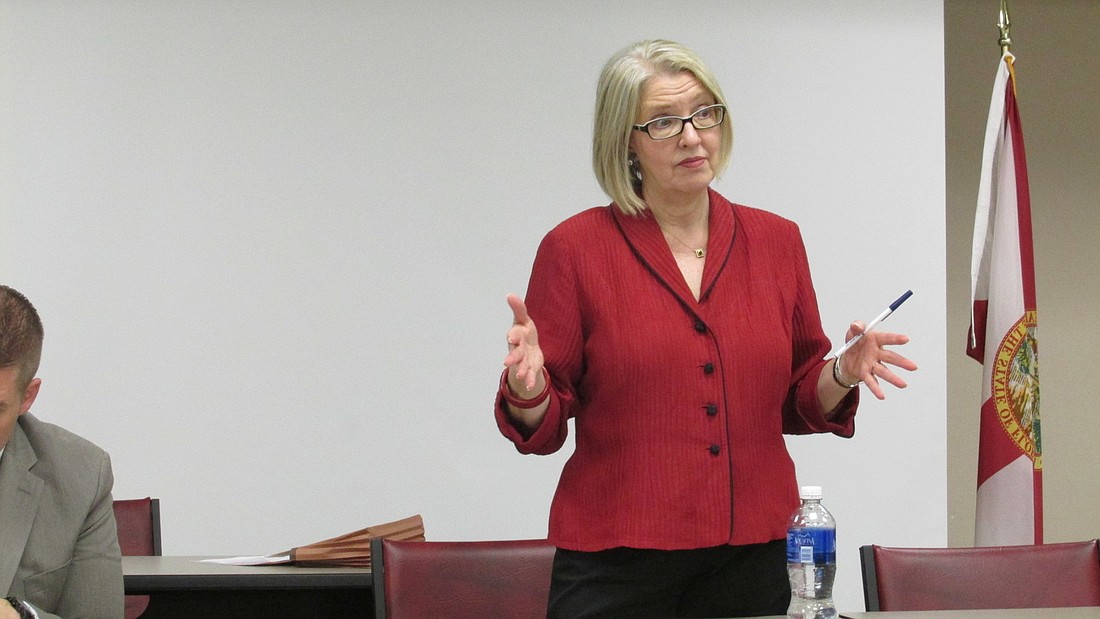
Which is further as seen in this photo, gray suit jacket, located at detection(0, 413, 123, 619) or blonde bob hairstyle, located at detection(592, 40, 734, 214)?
blonde bob hairstyle, located at detection(592, 40, 734, 214)

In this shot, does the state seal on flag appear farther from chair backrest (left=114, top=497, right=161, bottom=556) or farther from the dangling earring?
chair backrest (left=114, top=497, right=161, bottom=556)

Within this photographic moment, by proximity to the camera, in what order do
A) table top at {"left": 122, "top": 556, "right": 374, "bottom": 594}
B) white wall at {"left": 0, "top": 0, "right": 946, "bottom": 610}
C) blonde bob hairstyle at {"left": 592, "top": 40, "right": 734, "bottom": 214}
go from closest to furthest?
blonde bob hairstyle at {"left": 592, "top": 40, "right": 734, "bottom": 214} → table top at {"left": 122, "top": 556, "right": 374, "bottom": 594} → white wall at {"left": 0, "top": 0, "right": 946, "bottom": 610}

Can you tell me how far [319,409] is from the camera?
3875 mm

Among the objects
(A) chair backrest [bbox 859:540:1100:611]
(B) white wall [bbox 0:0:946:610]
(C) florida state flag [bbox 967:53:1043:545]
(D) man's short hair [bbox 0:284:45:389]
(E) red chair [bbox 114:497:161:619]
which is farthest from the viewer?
(B) white wall [bbox 0:0:946:610]

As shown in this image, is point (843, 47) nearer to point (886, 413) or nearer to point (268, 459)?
point (886, 413)

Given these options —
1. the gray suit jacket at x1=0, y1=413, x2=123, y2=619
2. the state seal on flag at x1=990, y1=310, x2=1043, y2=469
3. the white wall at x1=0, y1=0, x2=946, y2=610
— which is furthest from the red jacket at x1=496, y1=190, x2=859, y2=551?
the white wall at x1=0, y1=0, x2=946, y2=610

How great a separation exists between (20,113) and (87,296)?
2.09 ft

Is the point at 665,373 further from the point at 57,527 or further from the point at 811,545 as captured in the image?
the point at 57,527

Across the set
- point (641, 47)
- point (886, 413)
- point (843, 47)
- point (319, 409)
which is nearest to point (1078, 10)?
point (843, 47)

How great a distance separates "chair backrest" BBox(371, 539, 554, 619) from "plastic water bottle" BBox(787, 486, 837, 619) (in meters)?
0.65

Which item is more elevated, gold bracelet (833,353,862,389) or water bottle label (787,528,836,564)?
gold bracelet (833,353,862,389)

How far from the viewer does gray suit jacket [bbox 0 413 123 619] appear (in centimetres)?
168

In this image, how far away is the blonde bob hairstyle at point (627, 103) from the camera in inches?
72.8

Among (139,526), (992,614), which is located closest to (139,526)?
(139,526)
